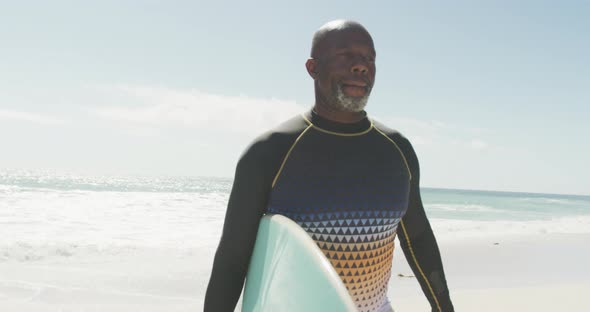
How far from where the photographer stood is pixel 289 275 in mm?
1319

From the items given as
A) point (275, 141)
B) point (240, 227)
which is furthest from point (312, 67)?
point (240, 227)

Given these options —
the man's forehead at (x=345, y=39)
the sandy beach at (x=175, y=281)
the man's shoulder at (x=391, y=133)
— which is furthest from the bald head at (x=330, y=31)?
the sandy beach at (x=175, y=281)

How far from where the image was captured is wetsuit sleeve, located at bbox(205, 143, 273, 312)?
1.50 m

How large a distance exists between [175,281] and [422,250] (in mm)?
6504

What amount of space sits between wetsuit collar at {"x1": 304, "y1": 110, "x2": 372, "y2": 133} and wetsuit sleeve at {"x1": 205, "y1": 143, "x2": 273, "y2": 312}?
0.23m

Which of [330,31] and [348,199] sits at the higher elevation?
[330,31]

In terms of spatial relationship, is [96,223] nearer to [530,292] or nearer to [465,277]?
[465,277]

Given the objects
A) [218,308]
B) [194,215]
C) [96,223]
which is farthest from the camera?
[194,215]

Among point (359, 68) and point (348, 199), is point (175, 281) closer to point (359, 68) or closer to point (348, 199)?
point (348, 199)

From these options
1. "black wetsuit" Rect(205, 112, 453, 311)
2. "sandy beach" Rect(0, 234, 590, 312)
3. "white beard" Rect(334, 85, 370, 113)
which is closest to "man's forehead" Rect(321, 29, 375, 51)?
"white beard" Rect(334, 85, 370, 113)

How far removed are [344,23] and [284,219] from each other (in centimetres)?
66

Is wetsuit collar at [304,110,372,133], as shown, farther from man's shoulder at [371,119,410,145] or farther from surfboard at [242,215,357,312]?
surfboard at [242,215,357,312]

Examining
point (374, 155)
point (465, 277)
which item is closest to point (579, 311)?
point (465, 277)

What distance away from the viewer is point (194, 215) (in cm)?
1762
